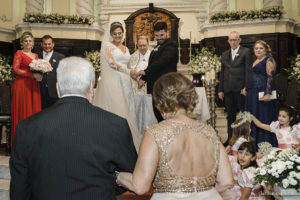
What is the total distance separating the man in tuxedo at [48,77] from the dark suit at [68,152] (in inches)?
166

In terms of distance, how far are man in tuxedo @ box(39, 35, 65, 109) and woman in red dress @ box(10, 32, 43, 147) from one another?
4.4 inches

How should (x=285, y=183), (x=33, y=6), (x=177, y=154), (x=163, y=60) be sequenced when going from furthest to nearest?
1. (x=33, y=6)
2. (x=163, y=60)
3. (x=285, y=183)
4. (x=177, y=154)

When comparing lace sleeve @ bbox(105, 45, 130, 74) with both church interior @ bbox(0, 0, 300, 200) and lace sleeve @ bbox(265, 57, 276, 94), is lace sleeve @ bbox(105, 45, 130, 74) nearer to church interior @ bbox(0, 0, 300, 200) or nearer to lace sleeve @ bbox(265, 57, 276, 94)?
lace sleeve @ bbox(265, 57, 276, 94)

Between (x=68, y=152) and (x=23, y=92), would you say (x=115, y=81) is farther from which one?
(x=68, y=152)

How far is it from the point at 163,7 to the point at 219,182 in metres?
12.4

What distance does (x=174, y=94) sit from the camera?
90.7 inches

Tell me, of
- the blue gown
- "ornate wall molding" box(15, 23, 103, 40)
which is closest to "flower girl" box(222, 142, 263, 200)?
the blue gown

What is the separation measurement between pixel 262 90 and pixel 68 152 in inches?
195

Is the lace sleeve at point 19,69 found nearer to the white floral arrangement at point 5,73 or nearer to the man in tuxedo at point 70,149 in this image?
the white floral arrangement at point 5,73

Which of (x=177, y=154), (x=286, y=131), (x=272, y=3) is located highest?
(x=272, y=3)

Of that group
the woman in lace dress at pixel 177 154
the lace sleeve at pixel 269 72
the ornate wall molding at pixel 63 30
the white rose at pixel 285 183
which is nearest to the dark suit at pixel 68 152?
the woman in lace dress at pixel 177 154

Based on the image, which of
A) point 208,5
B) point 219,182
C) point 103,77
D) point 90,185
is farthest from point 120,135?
point 208,5

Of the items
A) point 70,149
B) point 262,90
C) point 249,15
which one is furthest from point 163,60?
point 249,15

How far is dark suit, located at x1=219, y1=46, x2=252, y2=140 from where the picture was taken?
281 inches
